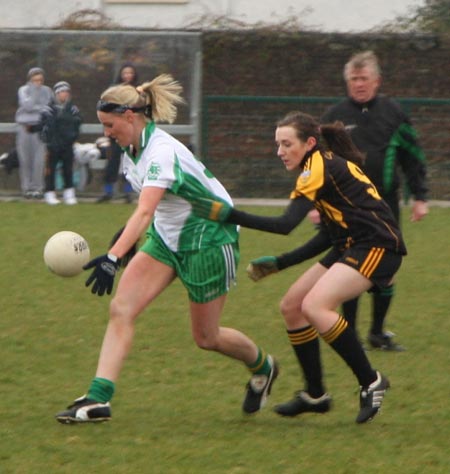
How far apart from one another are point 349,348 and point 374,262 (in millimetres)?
439

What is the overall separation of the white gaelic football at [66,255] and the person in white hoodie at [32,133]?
10.7 meters

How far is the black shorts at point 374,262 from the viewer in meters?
6.10

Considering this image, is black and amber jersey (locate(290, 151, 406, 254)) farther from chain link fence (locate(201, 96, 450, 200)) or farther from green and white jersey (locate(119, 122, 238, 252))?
chain link fence (locate(201, 96, 450, 200))

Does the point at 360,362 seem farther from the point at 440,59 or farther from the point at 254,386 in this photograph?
the point at 440,59

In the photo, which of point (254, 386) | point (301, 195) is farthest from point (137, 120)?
point (254, 386)

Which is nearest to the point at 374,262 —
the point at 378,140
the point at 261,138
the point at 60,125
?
the point at 378,140

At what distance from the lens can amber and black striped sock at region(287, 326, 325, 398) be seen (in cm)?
634

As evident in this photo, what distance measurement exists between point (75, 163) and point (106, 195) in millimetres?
940

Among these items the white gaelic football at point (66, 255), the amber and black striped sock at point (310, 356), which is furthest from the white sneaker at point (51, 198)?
the amber and black striped sock at point (310, 356)

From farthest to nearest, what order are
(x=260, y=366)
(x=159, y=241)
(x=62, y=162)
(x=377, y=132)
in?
(x=62, y=162)
(x=377, y=132)
(x=260, y=366)
(x=159, y=241)

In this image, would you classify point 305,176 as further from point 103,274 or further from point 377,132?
point 377,132

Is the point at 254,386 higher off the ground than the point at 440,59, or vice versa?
the point at 440,59

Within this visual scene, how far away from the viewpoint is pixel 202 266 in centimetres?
620

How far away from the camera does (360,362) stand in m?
6.12
